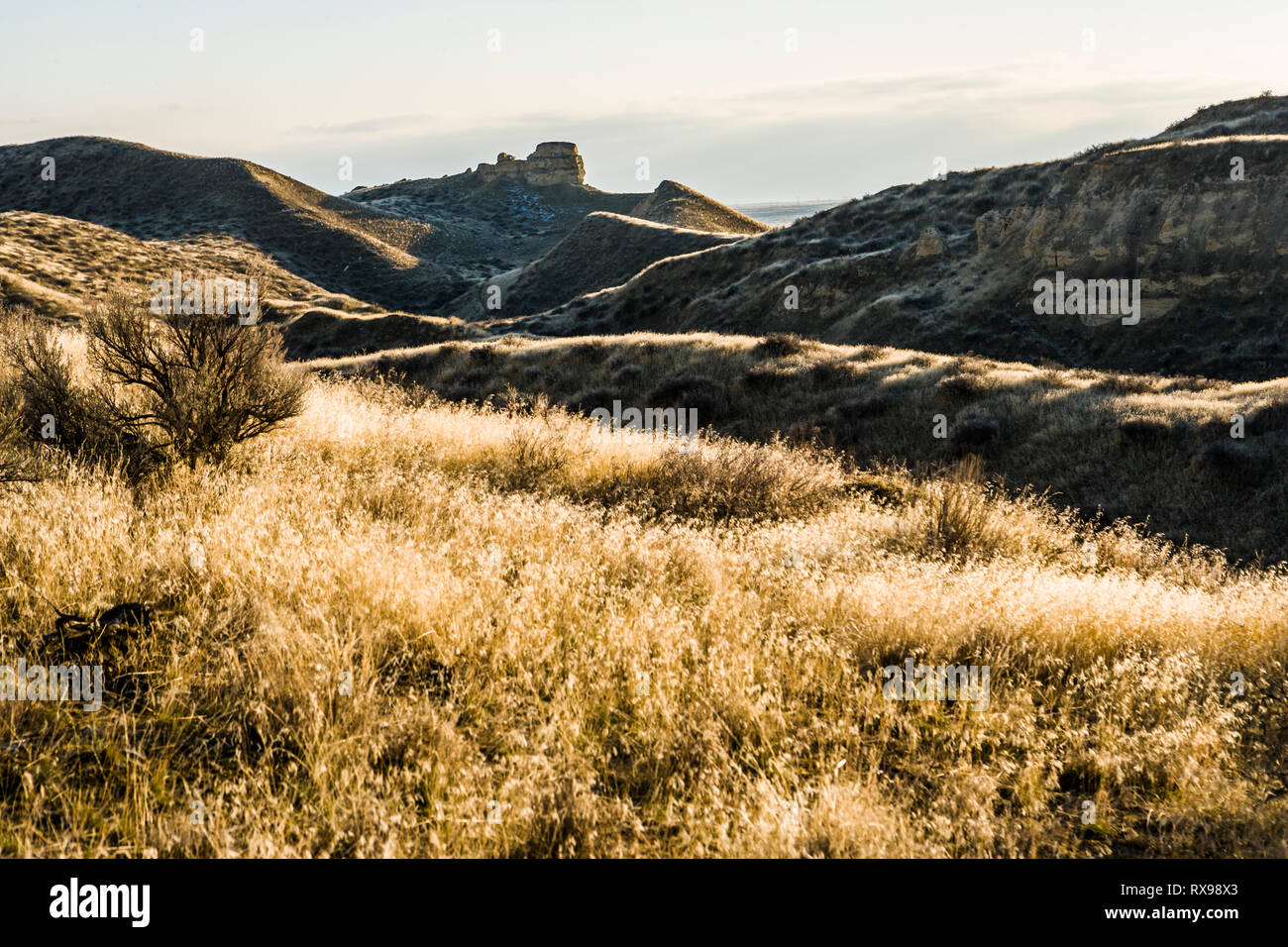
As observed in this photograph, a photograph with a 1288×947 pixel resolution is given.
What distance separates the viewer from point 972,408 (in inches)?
662

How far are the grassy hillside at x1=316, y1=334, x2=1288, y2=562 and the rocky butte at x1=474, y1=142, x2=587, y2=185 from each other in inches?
4816

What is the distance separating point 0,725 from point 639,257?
71694mm

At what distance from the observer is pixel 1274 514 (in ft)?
38.1

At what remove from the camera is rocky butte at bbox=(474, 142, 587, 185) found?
13612cm

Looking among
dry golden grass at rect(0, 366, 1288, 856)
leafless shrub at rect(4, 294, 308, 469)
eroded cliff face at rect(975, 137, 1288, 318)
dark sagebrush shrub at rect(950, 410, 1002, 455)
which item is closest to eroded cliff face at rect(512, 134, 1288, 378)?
eroded cliff face at rect(975, 137, 1288, 318)

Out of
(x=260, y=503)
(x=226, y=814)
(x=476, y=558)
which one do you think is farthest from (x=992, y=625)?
(x=260, y=503)

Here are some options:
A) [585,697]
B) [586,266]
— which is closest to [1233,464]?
[585,697]

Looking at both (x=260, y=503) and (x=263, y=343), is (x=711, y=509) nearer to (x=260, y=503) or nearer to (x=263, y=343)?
(x=260, y=503)

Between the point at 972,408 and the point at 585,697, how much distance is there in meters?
15.7

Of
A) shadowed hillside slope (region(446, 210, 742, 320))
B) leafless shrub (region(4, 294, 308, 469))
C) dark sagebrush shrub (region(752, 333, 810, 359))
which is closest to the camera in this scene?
leafless shrub (region(4, 294, 308, 469))

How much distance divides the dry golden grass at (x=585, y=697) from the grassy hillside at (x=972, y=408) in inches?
308

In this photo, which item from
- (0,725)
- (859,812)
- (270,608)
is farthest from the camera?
(270,608)

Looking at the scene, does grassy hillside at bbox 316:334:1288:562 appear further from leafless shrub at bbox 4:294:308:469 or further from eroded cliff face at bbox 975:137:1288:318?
eroded cliff face at bbox 975:137:1288:318

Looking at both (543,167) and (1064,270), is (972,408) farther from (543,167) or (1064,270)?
(543,167)
